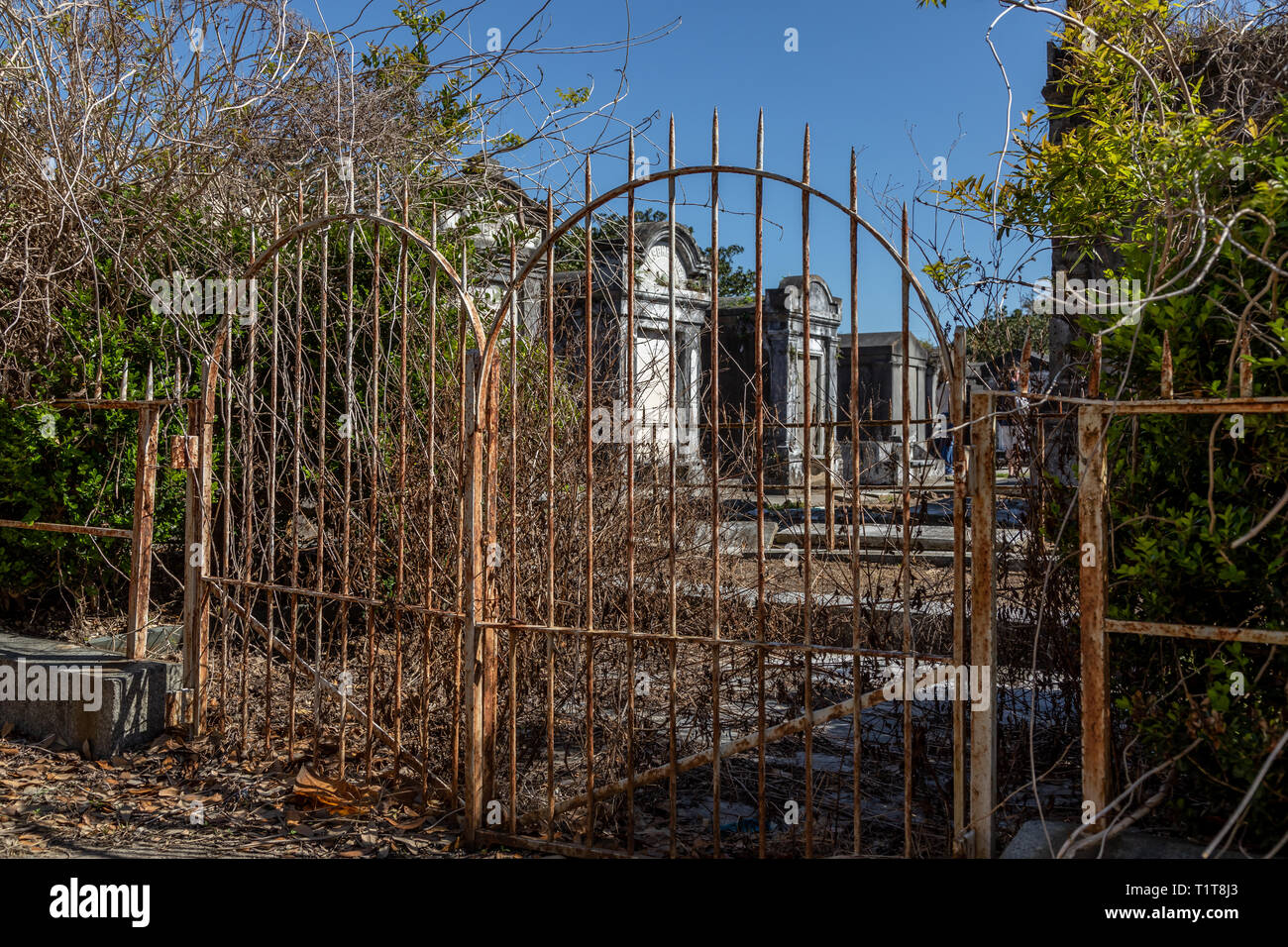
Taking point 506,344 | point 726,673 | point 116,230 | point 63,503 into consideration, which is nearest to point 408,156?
point 116,230

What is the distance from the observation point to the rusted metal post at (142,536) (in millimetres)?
5426

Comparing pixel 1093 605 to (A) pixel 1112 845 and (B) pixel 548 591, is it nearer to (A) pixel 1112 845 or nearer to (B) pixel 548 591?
(A) pixel 1112 845

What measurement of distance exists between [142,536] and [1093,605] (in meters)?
4.77

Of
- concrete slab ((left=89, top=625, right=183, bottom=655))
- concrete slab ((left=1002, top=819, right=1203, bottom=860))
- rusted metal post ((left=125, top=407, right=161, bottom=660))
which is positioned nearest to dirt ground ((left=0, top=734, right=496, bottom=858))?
rusted metal post ((left=125, top=407, right=161, bottom=660))

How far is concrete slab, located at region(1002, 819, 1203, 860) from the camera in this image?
9.46 feet

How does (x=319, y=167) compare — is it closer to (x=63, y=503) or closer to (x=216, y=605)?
(x=63, y=503)

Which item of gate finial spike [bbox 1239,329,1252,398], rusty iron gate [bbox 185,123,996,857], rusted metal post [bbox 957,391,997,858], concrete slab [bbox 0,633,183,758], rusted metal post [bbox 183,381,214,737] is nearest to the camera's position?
gate finial spike [bbox 1239,329,1252,398]

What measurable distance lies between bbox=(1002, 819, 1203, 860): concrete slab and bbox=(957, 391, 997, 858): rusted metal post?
0.34 ft

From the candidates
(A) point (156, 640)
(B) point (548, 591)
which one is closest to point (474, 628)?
(B) point (548, 591)

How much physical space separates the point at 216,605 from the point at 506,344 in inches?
89.8

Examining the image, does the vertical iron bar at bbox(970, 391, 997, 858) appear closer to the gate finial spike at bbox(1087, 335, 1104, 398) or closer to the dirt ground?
the gate finial spike at bbox(1087, 335, 1104, 398)

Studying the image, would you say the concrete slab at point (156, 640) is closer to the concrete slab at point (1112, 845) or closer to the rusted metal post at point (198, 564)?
the rusted metal post at point (198, 564)

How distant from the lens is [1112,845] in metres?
2.94

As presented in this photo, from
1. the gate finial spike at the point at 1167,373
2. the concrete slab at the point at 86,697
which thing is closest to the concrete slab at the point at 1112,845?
the gate finial spike at the point at 1167,373
